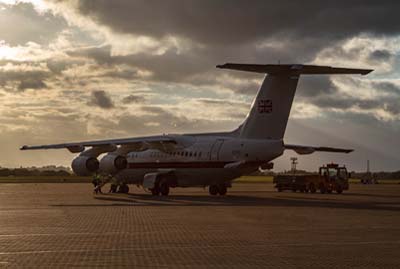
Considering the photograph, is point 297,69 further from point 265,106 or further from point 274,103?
point 265,106

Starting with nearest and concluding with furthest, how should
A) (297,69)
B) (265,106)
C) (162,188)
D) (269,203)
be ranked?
(269,203), (297,69), (265,106), (162,188)

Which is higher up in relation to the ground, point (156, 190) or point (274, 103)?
point (274, 103)

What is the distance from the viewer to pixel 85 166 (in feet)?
147

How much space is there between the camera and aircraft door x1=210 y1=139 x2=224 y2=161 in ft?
131

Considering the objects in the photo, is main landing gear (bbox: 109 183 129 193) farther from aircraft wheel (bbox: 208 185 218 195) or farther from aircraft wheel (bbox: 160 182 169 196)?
aircraft wheel (bbox: 208 185 218 195)

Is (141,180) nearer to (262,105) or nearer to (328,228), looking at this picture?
Result: (262,105)

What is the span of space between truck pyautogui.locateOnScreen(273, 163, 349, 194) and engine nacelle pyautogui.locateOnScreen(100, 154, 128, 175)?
54.4 feet

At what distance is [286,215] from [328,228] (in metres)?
5.34

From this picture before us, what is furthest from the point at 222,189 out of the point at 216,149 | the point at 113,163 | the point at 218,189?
the point at 113,163

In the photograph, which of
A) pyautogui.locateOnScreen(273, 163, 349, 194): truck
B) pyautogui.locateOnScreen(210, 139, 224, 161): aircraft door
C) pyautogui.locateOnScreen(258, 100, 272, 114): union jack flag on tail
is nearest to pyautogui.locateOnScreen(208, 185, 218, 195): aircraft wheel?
pyautogui.locateOnScreen(210, 139, 224, 161): aircraft door

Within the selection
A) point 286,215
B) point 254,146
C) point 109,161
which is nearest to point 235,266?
point 286,215

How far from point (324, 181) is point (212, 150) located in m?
15.9

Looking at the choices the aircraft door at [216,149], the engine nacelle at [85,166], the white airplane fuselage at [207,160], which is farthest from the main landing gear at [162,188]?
the aircraft door at [216,149]

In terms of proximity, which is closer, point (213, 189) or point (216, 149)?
point (216, 149)
